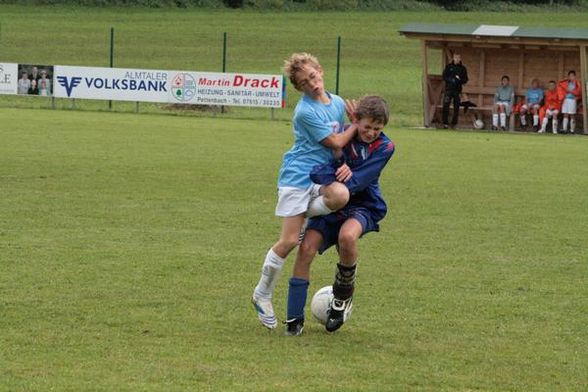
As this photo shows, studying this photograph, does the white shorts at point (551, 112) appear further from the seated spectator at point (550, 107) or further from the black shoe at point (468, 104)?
the black shoe at point (468, 104)

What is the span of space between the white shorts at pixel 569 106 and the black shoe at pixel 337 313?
77.2 feet

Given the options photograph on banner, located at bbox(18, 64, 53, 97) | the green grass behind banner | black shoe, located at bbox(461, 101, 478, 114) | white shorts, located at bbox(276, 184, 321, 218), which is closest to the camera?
white shorts, located at bbox(276, 184, 321, 218)

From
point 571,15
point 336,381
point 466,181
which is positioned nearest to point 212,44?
point 571,15

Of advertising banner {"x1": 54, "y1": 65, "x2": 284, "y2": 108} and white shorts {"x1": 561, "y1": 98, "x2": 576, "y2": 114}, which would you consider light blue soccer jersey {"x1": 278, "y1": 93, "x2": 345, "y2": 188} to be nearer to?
white shorts {"x1": 561, "y1": 98, "x2": 576, "y2": 114}

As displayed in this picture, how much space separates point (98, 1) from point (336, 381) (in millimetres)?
63646

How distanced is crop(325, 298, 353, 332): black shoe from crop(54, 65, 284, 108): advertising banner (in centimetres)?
2476

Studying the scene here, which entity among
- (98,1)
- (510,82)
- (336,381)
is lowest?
(336,381)

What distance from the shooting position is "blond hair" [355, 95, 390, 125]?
719 cm

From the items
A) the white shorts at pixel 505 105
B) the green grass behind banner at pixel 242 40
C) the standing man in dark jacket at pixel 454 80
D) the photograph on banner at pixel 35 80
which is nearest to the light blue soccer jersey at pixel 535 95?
the white shorts at pixel 505 105

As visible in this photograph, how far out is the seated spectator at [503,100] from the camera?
1197 inches

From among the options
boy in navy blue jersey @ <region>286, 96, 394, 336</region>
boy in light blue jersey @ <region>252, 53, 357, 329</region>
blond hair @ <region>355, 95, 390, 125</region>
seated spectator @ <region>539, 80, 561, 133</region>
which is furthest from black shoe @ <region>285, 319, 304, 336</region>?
seated spectator @ <region>539, 80, 561, 133</region>

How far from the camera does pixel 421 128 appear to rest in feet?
102

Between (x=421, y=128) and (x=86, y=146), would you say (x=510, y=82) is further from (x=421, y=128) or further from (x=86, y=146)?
(x=86, y=146)

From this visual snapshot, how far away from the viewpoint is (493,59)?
1252 inches
